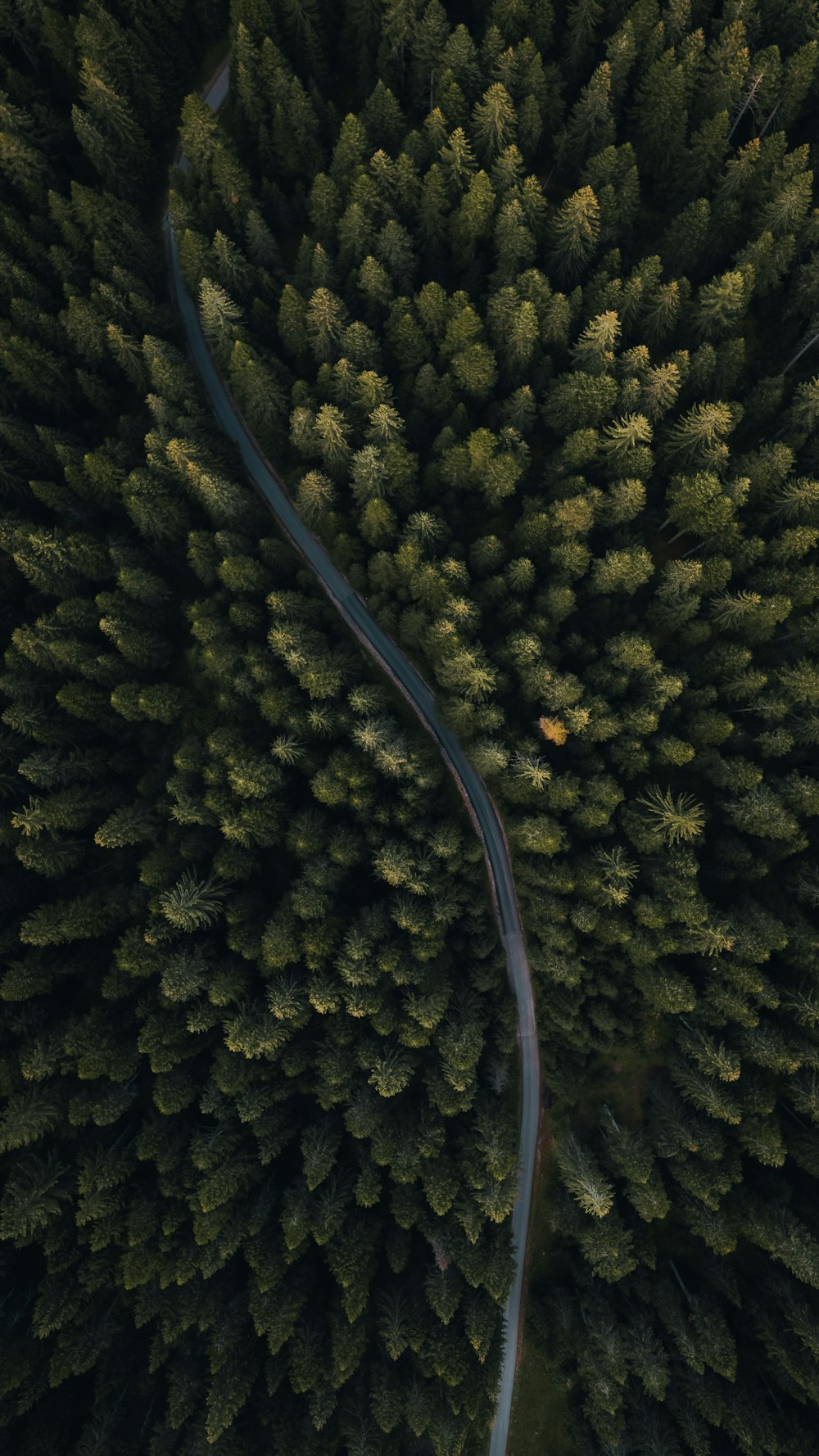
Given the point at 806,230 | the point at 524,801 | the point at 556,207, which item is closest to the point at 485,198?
the point at 556,207

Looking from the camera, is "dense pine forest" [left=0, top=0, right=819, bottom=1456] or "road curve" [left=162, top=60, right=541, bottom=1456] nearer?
"dense pine forest" [left=0, top=0, right=819, bottom=1456]

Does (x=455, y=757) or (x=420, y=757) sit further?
(x=455, y=757)

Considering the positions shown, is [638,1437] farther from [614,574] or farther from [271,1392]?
[614,574]

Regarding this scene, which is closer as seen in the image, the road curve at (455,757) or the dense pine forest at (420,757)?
the dense pine forest at (420,757)

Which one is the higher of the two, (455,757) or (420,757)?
(455,757)
